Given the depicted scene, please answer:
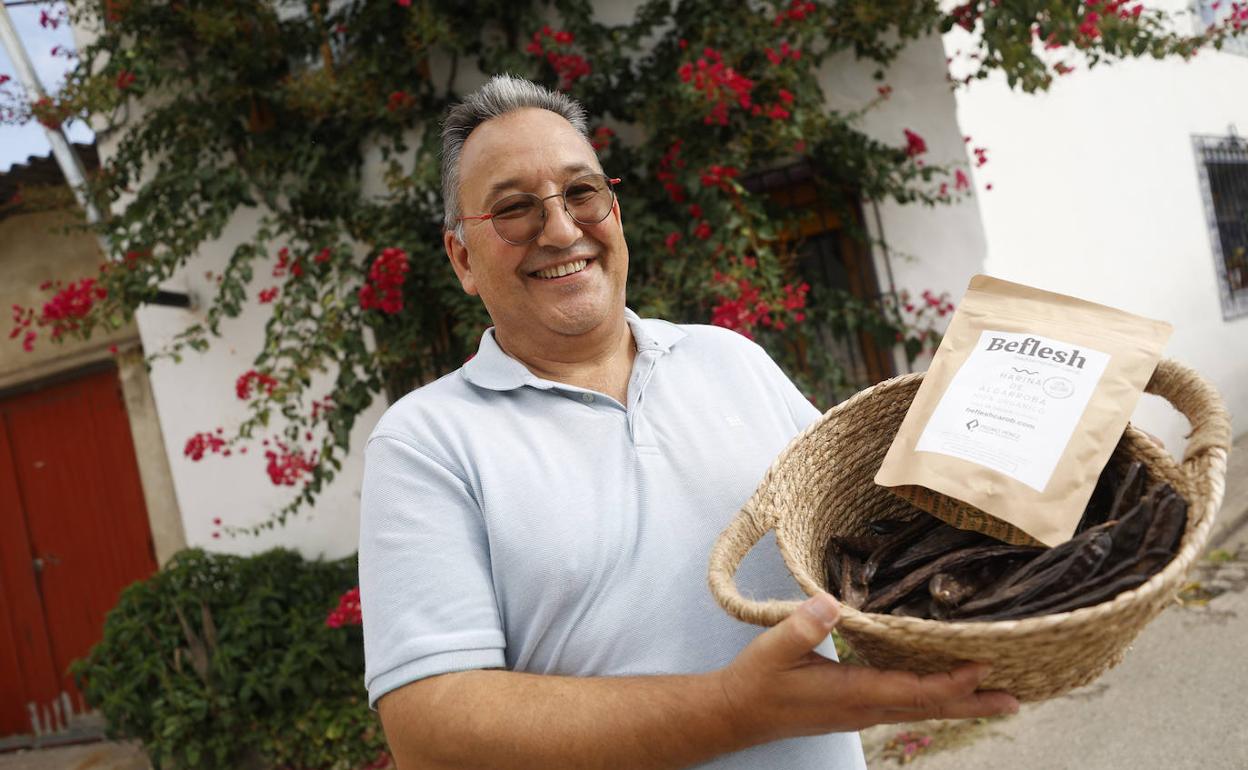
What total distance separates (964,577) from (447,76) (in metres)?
4.23

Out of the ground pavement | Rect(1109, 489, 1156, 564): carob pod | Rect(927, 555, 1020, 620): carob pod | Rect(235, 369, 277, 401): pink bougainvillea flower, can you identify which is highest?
Rect(235, 369, 277, 401): pink bougainvillea flower

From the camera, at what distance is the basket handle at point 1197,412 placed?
106 cm

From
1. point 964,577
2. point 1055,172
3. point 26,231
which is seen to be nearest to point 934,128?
point 1055,172

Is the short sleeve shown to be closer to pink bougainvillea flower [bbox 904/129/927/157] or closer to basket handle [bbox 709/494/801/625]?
basket handle [bbox 709/494/801/625]

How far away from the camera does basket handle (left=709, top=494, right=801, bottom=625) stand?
3.18 feet

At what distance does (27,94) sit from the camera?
448 centimetres

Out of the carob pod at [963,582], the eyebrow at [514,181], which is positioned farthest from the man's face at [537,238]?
the carob pod at [963,582]

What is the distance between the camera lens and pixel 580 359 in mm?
1453

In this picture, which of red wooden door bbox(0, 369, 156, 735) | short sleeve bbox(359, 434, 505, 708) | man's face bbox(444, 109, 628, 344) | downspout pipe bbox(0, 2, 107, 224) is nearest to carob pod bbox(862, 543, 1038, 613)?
short sleeve bbox(359, 434, 505, 708)

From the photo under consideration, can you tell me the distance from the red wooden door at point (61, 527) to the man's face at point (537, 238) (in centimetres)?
514

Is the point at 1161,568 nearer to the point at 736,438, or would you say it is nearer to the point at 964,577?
the point at 964,577

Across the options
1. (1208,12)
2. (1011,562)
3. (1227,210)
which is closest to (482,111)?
(1011,562)

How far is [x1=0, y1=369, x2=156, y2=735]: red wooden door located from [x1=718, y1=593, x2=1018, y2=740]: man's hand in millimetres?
5617

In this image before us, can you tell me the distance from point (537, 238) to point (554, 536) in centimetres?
48
